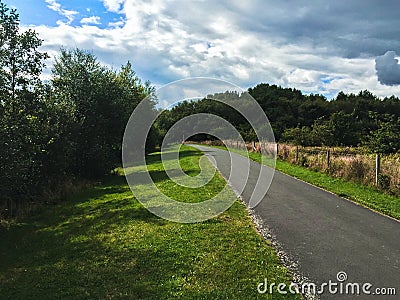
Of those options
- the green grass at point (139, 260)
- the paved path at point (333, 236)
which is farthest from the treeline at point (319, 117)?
the green grass at point (139, 260)

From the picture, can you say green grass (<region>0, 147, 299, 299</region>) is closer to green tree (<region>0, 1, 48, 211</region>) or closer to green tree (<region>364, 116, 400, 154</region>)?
green tree (<region>0, 1, 48, 211</region>)

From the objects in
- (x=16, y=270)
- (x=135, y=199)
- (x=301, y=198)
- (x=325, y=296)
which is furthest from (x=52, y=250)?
(x=301, y=198)

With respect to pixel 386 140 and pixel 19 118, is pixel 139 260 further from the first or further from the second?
pixel 386 140

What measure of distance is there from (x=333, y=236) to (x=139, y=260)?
14.3 feet

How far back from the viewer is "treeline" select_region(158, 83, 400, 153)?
2228 centimetres

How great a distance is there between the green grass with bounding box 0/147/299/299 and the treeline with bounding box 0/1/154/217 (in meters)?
3.60

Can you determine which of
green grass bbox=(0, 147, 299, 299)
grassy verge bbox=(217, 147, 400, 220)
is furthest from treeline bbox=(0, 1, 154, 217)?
grassy verge bbox=(217, 147, 400, 220)

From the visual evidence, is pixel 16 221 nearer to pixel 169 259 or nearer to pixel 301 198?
pixel 169 259

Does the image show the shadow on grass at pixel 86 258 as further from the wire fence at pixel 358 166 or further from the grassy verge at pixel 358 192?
the wire fence at pixel 358 166

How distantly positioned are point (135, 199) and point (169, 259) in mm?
7536

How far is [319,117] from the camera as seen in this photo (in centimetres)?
6431

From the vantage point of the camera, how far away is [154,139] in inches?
1820

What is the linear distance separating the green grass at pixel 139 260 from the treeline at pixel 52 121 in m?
3.60

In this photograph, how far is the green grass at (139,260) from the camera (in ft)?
17.7
